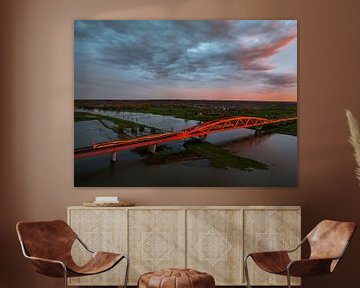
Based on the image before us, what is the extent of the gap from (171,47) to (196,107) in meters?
0.65

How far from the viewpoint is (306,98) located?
23.8ft

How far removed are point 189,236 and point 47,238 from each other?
4.27ft

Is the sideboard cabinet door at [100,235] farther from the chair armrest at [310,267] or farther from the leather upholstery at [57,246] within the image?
the chair armrest at [310,267]

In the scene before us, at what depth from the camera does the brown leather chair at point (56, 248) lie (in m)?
6.23

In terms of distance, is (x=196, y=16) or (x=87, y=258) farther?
(x=196, y=16)

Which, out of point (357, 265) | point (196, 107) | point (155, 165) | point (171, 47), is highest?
point (171, 47)

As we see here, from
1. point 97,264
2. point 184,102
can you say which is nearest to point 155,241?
point 97,264

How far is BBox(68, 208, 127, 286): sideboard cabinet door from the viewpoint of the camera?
6.79m

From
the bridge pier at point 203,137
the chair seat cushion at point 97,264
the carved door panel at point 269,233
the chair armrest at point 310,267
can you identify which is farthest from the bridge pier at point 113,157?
the chair armrest at point 310,267

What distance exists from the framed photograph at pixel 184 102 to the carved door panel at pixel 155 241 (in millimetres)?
508

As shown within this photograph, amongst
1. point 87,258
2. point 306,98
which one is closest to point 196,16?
point 306,98

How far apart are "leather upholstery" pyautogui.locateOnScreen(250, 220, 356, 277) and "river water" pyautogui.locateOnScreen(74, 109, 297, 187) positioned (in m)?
0.87

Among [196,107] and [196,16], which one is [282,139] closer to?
[196,107]

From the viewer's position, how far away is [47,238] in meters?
6.47
